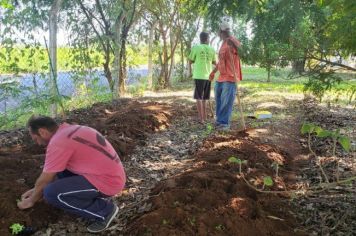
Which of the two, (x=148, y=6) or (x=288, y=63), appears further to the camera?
(x=148, y=6)

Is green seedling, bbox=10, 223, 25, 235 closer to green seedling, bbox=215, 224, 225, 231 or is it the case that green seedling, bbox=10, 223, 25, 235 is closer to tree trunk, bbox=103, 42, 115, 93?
green seedling, bbox=215, 224, 225, 231

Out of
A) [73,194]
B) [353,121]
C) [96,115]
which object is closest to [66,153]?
[73,194]

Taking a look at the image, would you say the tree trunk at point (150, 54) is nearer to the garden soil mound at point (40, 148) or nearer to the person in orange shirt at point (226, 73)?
the garden soil mound at point (40, 148)

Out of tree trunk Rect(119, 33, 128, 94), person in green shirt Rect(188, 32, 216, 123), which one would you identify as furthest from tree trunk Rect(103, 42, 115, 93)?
person in green shirt Rect(188, 32, 216, 123)

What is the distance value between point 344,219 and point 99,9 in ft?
27.8

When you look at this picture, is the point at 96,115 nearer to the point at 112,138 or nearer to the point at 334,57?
the point at 112,138

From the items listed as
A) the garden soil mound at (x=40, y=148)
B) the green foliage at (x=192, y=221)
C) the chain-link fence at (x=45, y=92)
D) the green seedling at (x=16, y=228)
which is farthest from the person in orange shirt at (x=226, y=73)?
the green seedling at (x=16, y=228)

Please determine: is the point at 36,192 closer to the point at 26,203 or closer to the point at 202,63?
the point at 26,203

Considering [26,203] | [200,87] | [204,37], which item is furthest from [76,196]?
[204,37]

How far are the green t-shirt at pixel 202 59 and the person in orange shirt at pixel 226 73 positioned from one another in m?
0.55

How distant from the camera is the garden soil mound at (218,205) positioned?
346cm

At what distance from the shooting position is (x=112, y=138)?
6.17 meters

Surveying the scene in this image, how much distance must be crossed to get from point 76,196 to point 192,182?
1202 millimetres

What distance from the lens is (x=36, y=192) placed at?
369cm
